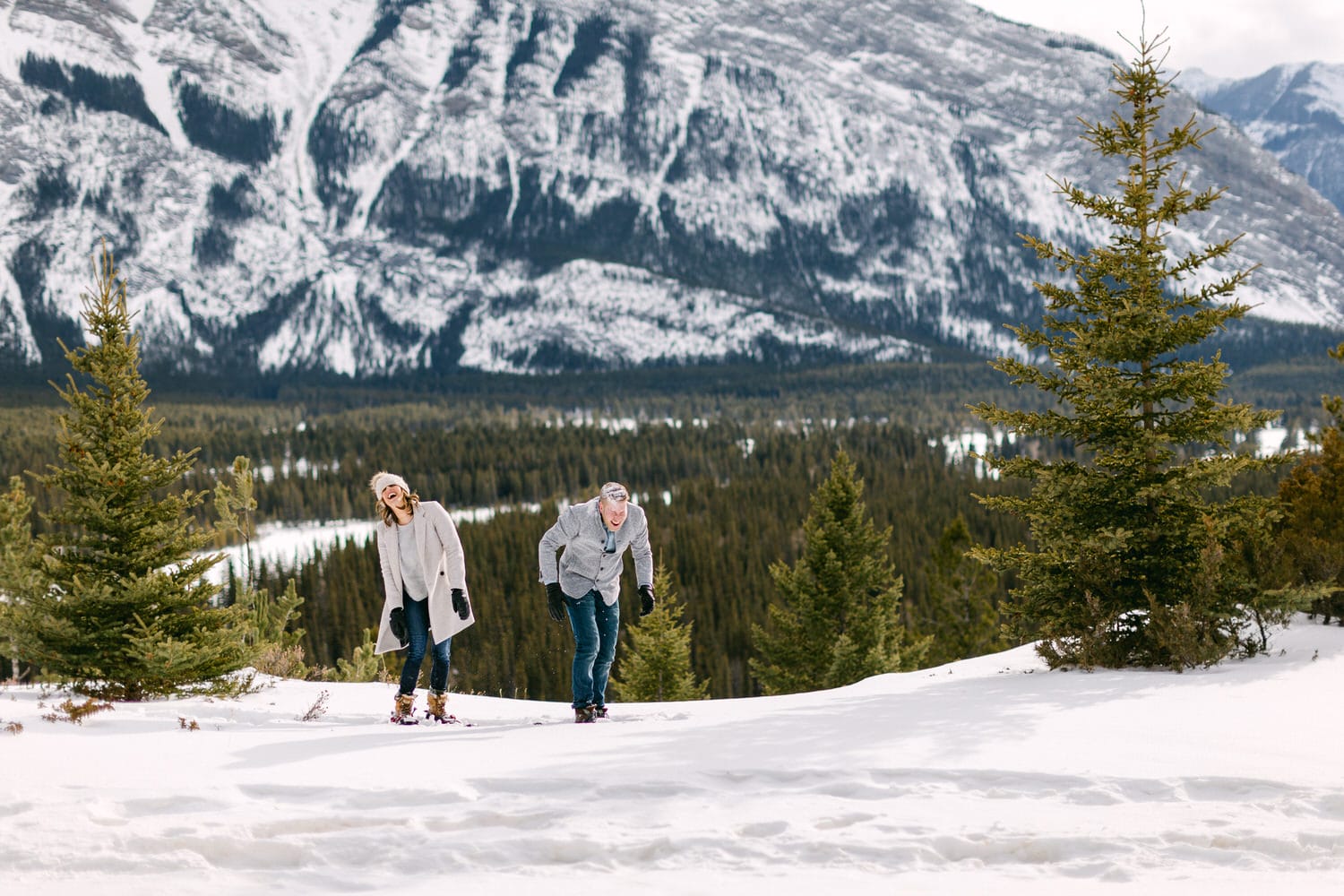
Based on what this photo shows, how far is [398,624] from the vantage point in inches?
437

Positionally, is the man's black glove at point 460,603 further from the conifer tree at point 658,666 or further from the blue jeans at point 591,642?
the conifer tree at point 658,666

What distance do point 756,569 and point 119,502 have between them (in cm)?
7259

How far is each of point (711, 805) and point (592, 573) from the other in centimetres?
372

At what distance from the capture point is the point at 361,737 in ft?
32.4

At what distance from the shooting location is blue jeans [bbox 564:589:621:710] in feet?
35.8

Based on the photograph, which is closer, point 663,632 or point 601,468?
point 663,632

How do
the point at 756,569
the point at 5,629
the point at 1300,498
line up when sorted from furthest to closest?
the point at 756,569 < the point at 1300,498 < the point at 5,629

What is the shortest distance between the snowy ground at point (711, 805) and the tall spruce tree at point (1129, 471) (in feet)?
7.89

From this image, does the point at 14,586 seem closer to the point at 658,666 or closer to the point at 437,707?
the point at 437,707

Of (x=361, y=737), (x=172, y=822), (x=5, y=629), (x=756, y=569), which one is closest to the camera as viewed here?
(x=172, y=822)

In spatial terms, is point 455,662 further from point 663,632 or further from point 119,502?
point 119,502

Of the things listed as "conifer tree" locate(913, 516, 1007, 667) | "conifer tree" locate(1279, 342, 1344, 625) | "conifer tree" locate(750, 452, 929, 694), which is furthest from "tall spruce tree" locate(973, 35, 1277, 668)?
"conifer tree" locate(913, 516, 1007, 667)

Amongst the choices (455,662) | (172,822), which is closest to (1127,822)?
(172,822)

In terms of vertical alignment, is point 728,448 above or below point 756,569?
above
